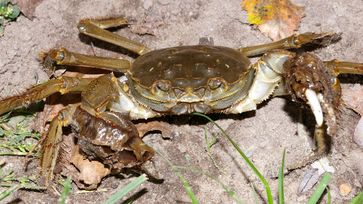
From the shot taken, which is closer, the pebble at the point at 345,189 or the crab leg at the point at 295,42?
the pebble at the point at 345,189

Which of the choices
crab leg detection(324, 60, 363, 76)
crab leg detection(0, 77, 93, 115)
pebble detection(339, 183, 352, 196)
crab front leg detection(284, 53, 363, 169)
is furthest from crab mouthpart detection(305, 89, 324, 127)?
crab leg detection(0, 77, 93, 115)

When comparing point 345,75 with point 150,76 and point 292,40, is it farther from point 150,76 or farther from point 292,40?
point 150,76

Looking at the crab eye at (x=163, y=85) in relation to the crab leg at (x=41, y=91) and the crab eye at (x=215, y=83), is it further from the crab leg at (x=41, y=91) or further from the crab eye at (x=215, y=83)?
the crab leg at (x=41, y=91)

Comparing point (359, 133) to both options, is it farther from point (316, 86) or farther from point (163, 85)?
point (163, 85)

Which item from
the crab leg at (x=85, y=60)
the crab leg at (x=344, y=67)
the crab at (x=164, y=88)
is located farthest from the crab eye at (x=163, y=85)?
the crab leg at (x=344, y=67)

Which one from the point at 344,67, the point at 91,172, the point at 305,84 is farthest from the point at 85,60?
the point at 344,67

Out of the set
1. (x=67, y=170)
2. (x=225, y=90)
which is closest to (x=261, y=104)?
(x=225, y=90)
